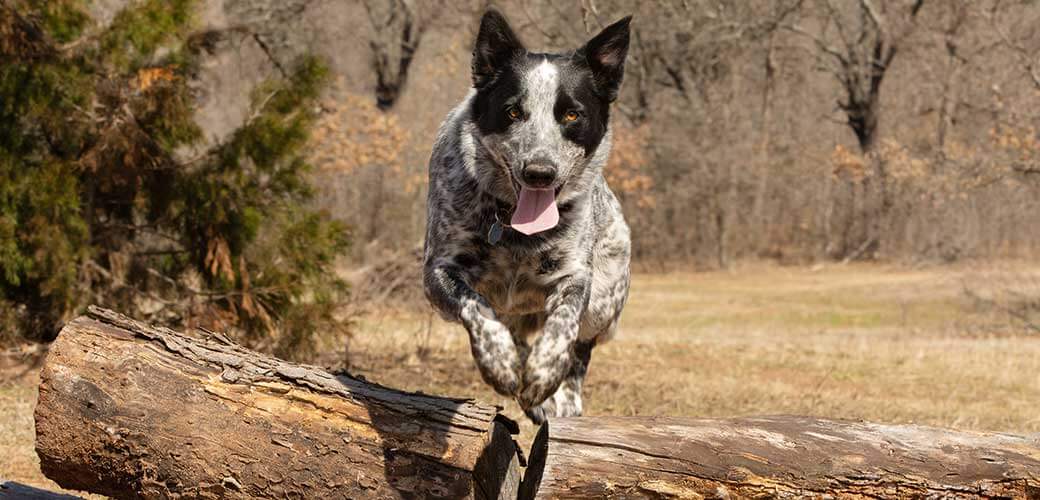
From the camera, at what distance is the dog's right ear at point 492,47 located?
409 cm

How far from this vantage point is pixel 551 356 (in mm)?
3750

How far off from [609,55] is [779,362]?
7.43 meters

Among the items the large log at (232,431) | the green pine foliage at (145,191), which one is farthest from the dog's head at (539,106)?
the green pine foliage at (145,191)

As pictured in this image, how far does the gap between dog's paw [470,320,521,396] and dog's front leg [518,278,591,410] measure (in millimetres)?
56

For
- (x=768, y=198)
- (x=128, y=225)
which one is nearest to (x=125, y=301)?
(x=128, y=225)

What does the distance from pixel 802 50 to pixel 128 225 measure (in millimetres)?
22467

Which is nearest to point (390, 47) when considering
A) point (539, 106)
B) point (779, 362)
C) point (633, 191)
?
point (633, 191)

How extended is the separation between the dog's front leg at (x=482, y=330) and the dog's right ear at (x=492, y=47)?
84 centimetres

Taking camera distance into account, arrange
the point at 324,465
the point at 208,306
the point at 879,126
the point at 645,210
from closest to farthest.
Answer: the point at 324,465 → the point at 208,306 → the point at 645,210 → the point at 879,126

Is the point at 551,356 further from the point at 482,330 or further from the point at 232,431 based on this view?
the point at 232,431

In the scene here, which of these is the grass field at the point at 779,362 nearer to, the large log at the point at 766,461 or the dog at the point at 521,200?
the dog at the point at 521,200

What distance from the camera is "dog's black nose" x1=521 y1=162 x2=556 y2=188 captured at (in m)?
3.78

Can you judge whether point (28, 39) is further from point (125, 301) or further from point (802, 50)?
point (802, 50)

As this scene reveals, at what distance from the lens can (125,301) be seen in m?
8.34
